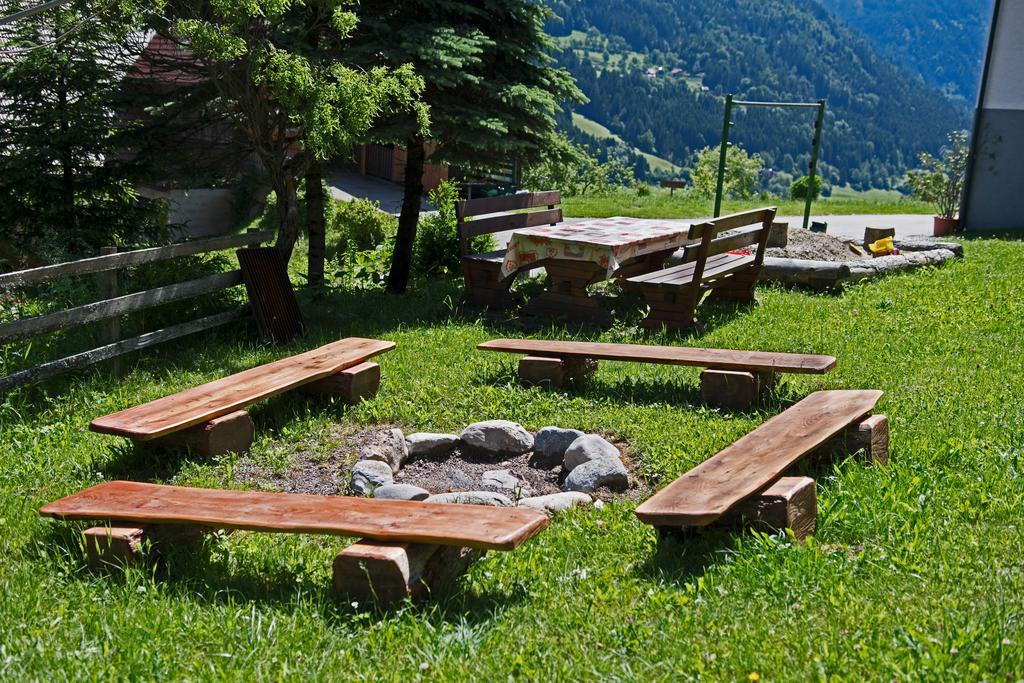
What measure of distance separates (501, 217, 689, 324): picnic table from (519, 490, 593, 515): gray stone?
3.95 m

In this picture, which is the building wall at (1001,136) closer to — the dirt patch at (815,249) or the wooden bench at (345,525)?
the dirt patch at (815,249)

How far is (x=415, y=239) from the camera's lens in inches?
481

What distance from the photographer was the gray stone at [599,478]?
529cm

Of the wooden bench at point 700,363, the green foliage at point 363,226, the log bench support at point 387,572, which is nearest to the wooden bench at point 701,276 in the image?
the wooden bench at point 700,363

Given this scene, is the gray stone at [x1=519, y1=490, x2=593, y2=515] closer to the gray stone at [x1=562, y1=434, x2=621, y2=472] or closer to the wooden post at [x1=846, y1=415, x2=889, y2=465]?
the gray stone at [x1=562, y1=434, x2=621, y2=472]

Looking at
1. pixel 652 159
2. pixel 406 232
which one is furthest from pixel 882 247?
pixel 652 159

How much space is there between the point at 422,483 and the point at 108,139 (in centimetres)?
609

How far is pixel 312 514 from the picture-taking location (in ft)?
13.1

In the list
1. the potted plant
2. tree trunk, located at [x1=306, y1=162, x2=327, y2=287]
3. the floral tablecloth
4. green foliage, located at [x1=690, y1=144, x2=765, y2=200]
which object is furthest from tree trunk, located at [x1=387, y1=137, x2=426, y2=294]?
green foliage, located at [x1=690, y1=144, x2=765, y2=200]

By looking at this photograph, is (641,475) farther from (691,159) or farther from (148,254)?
(691,159)

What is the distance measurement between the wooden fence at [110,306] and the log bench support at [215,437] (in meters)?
1.45

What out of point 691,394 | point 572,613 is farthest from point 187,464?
point 691,394

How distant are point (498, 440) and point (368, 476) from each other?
38.2 inches

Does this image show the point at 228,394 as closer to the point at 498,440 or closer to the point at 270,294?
the point at 498,440
